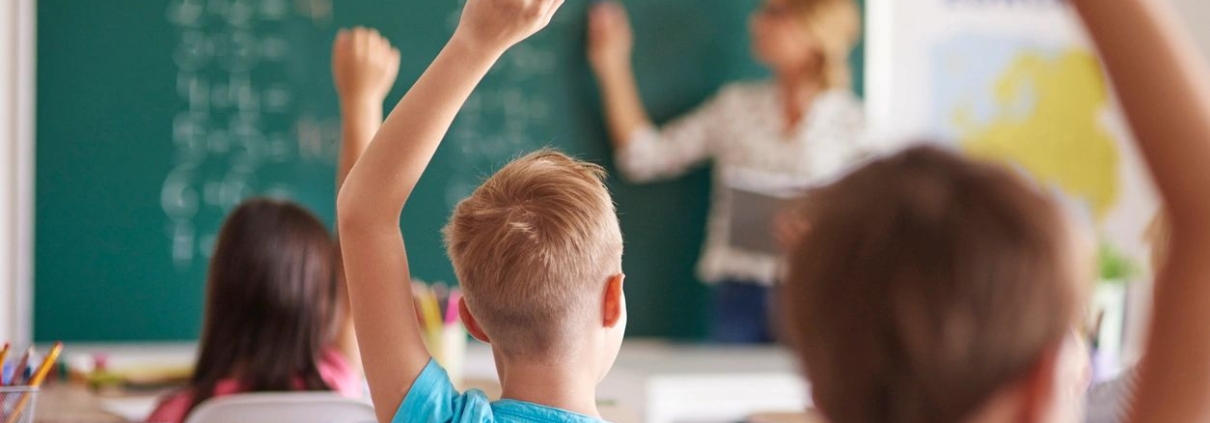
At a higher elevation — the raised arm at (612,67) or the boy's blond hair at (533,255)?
the raised arm at (612,67)

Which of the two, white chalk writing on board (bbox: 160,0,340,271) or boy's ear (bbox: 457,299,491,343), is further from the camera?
white chalk writing on board (bbox: 160,0,340,271)

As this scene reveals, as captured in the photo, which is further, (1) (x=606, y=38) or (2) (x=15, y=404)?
(1) (x=606, y=38)

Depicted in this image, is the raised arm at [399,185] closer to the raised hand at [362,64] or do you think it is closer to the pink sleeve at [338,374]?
the raised hand at [362,64]

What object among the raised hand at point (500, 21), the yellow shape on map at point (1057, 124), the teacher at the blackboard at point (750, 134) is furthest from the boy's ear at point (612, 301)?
the yellow shape on map at point (1057, 124)

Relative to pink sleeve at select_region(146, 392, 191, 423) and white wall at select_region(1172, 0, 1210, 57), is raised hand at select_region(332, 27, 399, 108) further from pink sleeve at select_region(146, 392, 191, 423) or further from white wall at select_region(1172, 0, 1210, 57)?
white wall at select_region(1172, 0, 1210, 57)

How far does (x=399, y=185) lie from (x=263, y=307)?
3.46 feet

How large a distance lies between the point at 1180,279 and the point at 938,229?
0.51 ft

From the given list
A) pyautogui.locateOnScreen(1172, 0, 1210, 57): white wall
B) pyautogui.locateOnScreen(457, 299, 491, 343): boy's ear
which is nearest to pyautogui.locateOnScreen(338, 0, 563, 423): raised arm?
pyautogui.locateOnScreen(457, 299, 491, 343): boy's ear

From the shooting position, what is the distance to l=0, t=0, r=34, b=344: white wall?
10.3 ft

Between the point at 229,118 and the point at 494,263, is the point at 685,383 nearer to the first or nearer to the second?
the point at 229,118

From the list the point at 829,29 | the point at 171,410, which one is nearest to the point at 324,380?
the point at 171,410

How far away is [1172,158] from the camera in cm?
64

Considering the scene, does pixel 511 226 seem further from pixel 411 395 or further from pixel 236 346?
pixel 236 346

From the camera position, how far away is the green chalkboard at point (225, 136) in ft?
10.7
